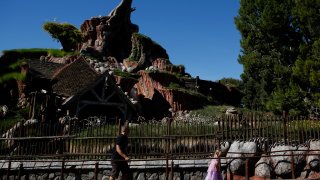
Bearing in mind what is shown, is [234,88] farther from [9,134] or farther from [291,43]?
[9,134]

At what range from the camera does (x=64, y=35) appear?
165 ft

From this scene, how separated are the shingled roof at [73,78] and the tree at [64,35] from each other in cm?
2023

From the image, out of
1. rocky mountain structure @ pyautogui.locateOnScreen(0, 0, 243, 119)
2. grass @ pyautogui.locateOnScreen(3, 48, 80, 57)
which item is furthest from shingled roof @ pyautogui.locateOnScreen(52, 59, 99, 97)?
grass @ pyautogui.locateOnScreen(3, 48, 80, 57)

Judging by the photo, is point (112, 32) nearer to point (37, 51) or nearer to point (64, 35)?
point (64, 35)

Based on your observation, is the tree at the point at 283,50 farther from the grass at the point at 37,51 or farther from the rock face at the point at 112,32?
the rock face at the point at 112,32

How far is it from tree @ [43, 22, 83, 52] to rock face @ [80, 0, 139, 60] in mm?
1327

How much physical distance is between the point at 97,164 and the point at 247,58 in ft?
60.1

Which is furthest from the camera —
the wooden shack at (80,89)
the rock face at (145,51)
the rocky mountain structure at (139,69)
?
the rock face at (145,51)

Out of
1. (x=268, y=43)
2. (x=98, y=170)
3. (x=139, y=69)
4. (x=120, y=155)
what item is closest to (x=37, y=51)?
(x=139, y=69)

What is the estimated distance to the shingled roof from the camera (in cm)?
2616

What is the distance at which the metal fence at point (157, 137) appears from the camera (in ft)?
45.5

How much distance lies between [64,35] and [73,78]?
2378 centimetres

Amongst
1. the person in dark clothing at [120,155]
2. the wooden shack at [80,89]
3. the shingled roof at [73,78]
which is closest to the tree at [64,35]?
the shingled roof at [73,78]

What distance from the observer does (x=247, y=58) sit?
27.6 m
